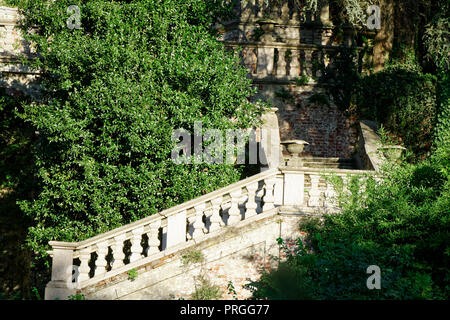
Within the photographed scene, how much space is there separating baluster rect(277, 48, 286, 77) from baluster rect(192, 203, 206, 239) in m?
5.57

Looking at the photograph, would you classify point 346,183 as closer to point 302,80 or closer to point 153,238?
point 153,238

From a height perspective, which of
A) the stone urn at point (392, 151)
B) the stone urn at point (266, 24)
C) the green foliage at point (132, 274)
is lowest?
the green foliage at point (132, 274)

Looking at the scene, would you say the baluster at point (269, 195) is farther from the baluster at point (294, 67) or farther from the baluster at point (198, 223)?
the baluster at point (294, 67)

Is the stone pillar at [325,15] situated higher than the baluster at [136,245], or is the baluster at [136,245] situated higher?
the stone pillar at [325,15]

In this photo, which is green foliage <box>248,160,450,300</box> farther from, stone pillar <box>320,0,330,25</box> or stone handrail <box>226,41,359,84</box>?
stone pillar <box>320,0,330,25</box>

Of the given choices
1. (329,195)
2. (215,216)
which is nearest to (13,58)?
(215,216)

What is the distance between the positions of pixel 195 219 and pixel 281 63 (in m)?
5.79

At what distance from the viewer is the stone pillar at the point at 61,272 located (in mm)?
7979

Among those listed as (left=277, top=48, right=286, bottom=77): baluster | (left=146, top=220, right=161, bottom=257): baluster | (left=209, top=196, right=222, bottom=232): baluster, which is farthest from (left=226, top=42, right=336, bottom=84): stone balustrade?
(left=146, top=220, right=161, bottom=257): baluster

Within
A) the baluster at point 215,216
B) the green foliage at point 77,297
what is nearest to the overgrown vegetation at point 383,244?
the baluster at point 215,216

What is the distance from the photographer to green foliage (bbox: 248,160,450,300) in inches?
254

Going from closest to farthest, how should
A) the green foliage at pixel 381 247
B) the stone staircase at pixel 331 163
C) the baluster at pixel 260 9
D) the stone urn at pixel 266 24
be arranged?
the green foliage at pixel 381 247 → the stone staircase at pixel 331 163 → the stone urn at pixel 266 24 → the baluster at pixel 260 9
